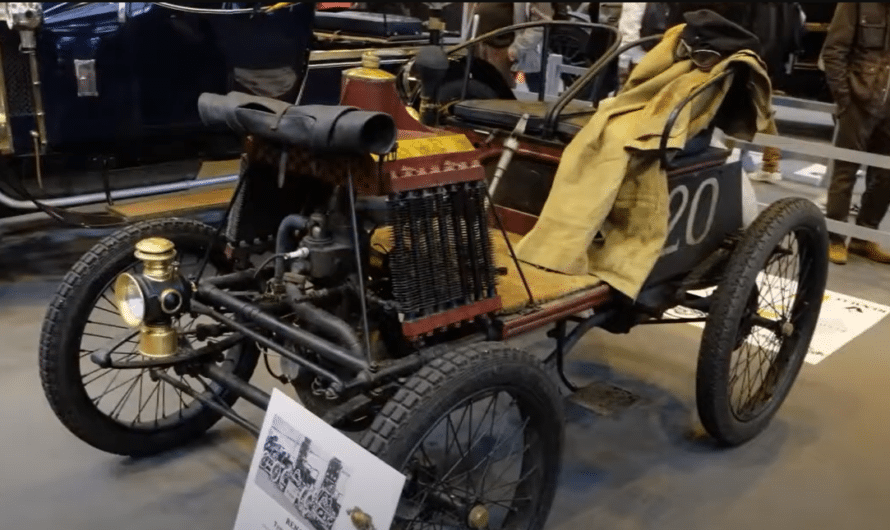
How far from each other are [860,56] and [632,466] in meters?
2.83

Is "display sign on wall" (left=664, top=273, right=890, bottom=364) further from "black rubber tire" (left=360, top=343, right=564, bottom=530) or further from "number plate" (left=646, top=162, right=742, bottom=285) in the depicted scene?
"black rubber tire" (left=360, top=343, right=564, bottom=530)

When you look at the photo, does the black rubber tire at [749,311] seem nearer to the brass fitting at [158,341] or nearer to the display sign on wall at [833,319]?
the display sign on wall at [833,319]

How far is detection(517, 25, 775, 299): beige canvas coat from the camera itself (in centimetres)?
257

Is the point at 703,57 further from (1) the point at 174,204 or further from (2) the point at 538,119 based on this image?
(1) the point at 174,204

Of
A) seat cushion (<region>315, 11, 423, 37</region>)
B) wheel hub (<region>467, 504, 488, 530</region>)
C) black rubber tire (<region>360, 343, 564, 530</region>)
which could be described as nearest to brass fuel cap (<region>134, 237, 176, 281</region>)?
black rubber tire (<region>360, 343, 564, 530</region>)

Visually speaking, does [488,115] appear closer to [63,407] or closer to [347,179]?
[347,179]

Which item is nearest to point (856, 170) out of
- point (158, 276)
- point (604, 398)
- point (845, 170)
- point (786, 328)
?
point (845, 170)

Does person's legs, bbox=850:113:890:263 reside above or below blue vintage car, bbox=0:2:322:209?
below

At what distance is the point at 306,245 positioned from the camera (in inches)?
84.2

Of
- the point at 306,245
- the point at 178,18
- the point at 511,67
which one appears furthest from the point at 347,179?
the point at 511,67

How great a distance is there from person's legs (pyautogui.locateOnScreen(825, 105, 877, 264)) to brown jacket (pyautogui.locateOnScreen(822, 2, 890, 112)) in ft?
0.27

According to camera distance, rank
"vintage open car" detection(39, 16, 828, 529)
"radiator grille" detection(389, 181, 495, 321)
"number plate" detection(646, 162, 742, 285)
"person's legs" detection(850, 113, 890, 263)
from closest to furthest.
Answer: "vintage open car" detection(39, 16, 828, 529)
"radiator grille" detection(389, 181, 495, 321)
"number plate" detection(646, 162, 742, 285)
"person's legs" detection(850, 113, 890, 263)

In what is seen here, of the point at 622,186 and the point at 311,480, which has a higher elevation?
the point at 622,186

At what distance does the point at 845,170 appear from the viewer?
15.8ft
